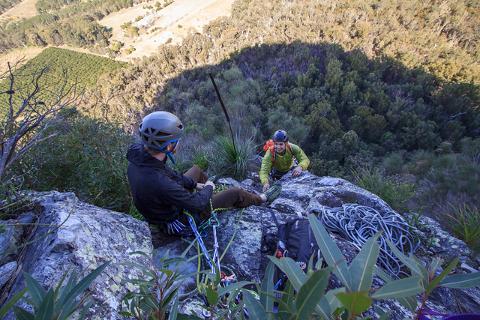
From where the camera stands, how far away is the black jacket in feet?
8.15

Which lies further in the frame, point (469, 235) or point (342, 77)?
point (342, 77)

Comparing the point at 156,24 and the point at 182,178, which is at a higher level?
the point at 182,178

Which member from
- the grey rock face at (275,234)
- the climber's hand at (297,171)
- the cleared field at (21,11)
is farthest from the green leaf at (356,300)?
the cleared field at (21,11)

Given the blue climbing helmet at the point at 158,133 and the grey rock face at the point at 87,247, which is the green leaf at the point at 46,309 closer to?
the grey rock face at the point at 87,247

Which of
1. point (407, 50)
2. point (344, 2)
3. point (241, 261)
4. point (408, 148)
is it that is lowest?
point (408, 148)

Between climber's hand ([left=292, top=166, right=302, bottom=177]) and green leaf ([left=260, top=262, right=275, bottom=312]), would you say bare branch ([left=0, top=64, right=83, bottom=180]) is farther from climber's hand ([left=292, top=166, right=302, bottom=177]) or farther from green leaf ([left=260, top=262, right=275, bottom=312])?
climber's hand ([left=292, top=166, right=302, bottom=177])

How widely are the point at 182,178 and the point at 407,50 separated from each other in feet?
60.5

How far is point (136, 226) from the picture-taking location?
2.51 meters

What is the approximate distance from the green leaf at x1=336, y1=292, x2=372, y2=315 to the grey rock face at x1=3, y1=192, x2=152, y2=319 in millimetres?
1049

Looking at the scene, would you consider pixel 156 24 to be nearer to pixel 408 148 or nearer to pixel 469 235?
pixel 408 148

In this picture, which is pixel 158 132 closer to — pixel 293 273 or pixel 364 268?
pixel 293 273

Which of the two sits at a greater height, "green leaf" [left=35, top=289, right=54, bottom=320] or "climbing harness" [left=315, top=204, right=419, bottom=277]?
"green leaf" [left=35, top=289, right=54, bottom=320]

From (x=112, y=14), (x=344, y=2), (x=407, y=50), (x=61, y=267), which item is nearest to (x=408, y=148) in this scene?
(x=407, y=50)

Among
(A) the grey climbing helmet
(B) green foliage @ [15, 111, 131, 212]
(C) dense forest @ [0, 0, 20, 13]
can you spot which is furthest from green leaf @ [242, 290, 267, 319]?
(C) dense forest @ [0, 0, 20, 13]
